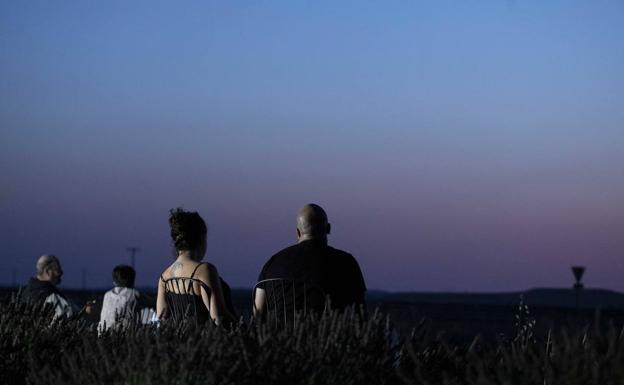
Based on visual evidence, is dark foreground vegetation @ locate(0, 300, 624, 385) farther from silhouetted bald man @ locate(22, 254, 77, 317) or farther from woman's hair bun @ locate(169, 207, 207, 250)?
silhouetted bald man @ locate(22, 254, 77, 317)

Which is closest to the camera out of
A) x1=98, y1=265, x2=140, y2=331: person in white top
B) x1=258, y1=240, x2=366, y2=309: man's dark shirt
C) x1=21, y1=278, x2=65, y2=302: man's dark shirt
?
x1=258, y1=240, x2=366, y2=309: man's dark shirt

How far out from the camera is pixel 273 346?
21.5 feet

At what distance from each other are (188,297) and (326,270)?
1011 mm

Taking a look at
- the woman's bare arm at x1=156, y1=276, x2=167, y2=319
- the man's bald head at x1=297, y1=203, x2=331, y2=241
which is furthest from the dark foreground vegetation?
the woman's bare arm at x1=156, y1=276, x2=167, y2=319

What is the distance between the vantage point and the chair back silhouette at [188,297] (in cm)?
803

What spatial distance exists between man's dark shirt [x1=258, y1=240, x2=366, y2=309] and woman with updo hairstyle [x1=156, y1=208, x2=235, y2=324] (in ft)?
1.58

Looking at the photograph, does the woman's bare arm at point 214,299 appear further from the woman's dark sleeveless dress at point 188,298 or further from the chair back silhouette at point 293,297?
the chair back silhouette at point 293,297

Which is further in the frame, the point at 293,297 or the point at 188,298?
the point at 188,298

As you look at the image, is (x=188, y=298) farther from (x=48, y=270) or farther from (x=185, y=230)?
(x=48, y=270)

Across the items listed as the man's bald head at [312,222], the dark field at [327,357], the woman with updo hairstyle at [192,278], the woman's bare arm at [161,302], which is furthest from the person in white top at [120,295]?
the man's bald head at [312,222]

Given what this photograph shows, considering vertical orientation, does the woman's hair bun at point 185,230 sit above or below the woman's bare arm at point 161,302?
above

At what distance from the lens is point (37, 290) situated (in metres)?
10.3

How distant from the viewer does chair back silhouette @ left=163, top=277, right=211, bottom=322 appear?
8.03m

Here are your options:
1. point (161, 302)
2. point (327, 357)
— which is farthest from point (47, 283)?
point (327, 357)
